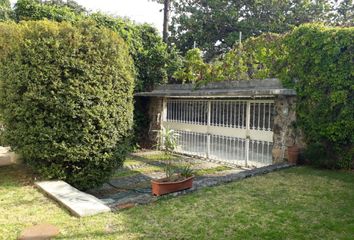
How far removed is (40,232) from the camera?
409 cm

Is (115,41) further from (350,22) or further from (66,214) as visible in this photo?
(350,22)

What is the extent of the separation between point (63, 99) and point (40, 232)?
305cm

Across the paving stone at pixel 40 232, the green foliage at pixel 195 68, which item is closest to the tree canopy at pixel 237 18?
the green foliage at pixel 195 68

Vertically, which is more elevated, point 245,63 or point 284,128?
point 245,63

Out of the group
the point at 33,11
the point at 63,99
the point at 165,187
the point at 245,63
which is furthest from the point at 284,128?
the point at 33,11

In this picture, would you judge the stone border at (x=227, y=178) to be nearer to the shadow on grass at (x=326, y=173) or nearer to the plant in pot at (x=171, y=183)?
the plant in pot at (x=171, y=183)

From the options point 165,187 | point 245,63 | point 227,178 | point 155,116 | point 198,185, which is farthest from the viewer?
point 155,116

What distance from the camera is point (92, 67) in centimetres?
653

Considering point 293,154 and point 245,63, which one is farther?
point 245,63

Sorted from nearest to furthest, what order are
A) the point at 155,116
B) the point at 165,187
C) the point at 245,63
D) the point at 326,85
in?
1. the point at 165,187
2. the point at 326,85
3. the point at 245,63
4. the point at 155,116

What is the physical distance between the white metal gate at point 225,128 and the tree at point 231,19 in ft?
37.3

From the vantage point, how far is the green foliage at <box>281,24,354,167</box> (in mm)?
8094

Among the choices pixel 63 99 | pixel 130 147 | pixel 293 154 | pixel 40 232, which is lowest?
pixel 40 232

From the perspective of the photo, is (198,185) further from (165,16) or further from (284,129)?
(165,16)
